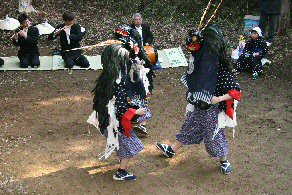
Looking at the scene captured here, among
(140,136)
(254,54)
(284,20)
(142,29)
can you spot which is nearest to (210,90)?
(140,136)

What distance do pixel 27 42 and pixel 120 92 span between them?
4508mm

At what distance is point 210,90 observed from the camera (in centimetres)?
394

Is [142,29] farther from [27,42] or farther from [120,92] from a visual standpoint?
[120,92]

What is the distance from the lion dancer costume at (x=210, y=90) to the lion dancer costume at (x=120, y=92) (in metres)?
0.61

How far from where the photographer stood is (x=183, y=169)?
179 inches

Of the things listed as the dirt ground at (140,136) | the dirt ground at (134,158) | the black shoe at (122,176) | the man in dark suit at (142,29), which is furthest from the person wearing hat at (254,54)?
the black shoe at (122,176)

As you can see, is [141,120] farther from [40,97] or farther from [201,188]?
[40,97]

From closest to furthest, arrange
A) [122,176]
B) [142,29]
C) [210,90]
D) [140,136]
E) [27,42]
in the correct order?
[210,90] → [122,176] → [140,136] → [142,29] → [27,42]

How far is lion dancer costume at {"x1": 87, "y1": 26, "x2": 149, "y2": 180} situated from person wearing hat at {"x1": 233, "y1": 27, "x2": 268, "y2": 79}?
4.29m

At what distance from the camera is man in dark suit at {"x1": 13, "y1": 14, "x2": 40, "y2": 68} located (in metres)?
7.34

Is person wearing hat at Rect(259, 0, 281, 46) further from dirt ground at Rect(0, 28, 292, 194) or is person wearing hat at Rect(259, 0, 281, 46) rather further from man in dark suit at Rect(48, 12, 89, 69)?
man in dark suit at Rect(48, 12, 89, 69)

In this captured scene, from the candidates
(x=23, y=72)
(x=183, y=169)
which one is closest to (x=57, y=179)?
(x=183, y=169)

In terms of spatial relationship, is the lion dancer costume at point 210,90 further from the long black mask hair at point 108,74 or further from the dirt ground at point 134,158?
the long black mask hair at point 108,74

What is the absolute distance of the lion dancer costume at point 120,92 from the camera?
3740 mm
